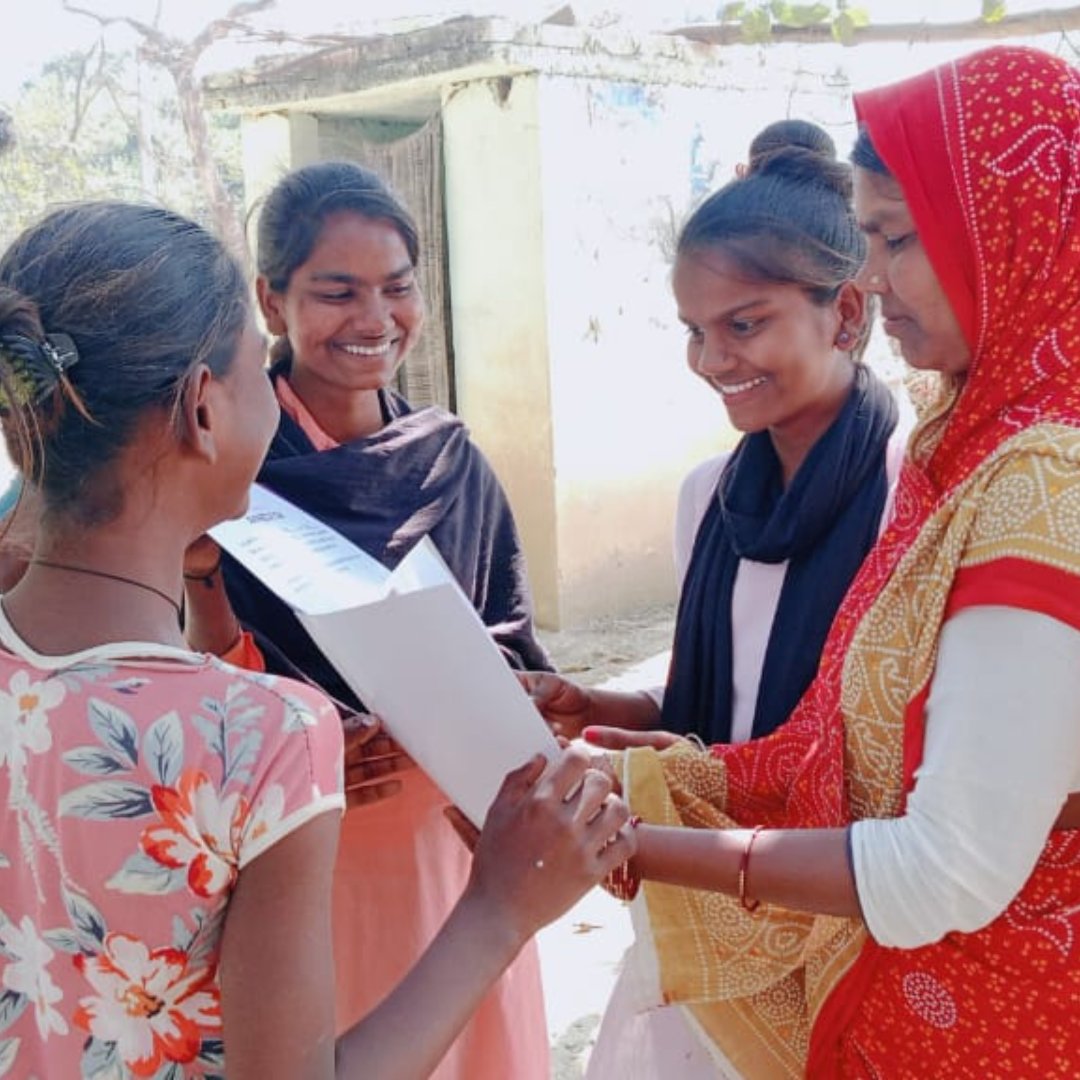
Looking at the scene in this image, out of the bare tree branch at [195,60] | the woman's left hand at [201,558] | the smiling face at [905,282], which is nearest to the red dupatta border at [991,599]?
the smiling face at [905,282]

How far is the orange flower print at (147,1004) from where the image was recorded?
114 centimetres

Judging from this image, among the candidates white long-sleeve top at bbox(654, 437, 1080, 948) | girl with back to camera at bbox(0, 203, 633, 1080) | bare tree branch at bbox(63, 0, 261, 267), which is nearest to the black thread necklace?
girl with back to camera at bbox(0, 203, 633, 1080)

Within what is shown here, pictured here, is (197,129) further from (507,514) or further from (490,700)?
(490,700)

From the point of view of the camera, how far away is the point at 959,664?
1241 mm

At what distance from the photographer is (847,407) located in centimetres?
193

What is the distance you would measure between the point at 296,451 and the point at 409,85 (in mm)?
4263

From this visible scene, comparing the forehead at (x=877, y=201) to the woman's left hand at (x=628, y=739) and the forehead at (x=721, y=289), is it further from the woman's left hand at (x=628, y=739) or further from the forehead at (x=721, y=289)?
the woman's left hand at (x=628, y=739)

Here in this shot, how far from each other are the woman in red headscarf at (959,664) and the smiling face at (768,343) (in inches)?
16.9

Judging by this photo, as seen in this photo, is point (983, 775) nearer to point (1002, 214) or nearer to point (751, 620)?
point (1002, 214)

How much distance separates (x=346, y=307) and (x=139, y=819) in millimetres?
1379

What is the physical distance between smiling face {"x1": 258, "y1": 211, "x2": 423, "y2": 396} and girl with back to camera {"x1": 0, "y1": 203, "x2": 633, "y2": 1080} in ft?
3.48

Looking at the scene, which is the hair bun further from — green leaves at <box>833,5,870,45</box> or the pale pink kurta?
green leaves at <box>833,5,870,45</box>

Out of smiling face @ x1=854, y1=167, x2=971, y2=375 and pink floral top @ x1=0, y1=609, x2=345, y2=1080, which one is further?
smiling face @ x1=854, y1=167, x2=971, y2=375

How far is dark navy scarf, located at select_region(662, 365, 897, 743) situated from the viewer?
6.10 ft
